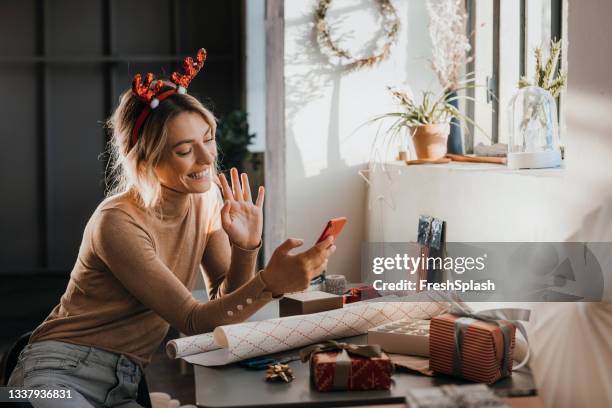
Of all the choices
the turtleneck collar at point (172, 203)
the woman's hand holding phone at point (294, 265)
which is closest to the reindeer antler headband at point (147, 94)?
the turtleneck collar at point (172, 203)

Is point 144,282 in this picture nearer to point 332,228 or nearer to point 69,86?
point 332,228

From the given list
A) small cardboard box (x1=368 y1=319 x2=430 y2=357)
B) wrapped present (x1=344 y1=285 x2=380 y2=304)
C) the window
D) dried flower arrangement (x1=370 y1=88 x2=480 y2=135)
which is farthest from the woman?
the window

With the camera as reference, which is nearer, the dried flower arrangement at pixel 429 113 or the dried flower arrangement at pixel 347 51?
the dried flower arrangement at pixel 429 113

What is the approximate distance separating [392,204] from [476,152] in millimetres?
413

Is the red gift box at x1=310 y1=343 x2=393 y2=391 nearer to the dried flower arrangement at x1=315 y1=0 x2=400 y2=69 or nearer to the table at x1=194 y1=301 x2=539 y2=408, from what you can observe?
the table at x1=194 y1=301 x2=539 y2=408

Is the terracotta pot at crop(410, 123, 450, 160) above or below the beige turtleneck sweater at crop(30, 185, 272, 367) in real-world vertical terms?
above

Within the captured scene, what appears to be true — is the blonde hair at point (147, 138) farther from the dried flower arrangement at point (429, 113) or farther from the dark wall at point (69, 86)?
the dark wall at point (69, 86)

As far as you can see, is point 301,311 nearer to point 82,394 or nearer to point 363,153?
point 82,394

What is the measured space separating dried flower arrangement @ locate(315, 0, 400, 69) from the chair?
200 centimetres

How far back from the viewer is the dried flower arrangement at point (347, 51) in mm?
3529

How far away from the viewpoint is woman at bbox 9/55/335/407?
189cm

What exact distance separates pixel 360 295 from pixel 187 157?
0.74 m

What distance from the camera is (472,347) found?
1.54 meters

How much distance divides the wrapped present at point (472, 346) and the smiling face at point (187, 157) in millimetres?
777
